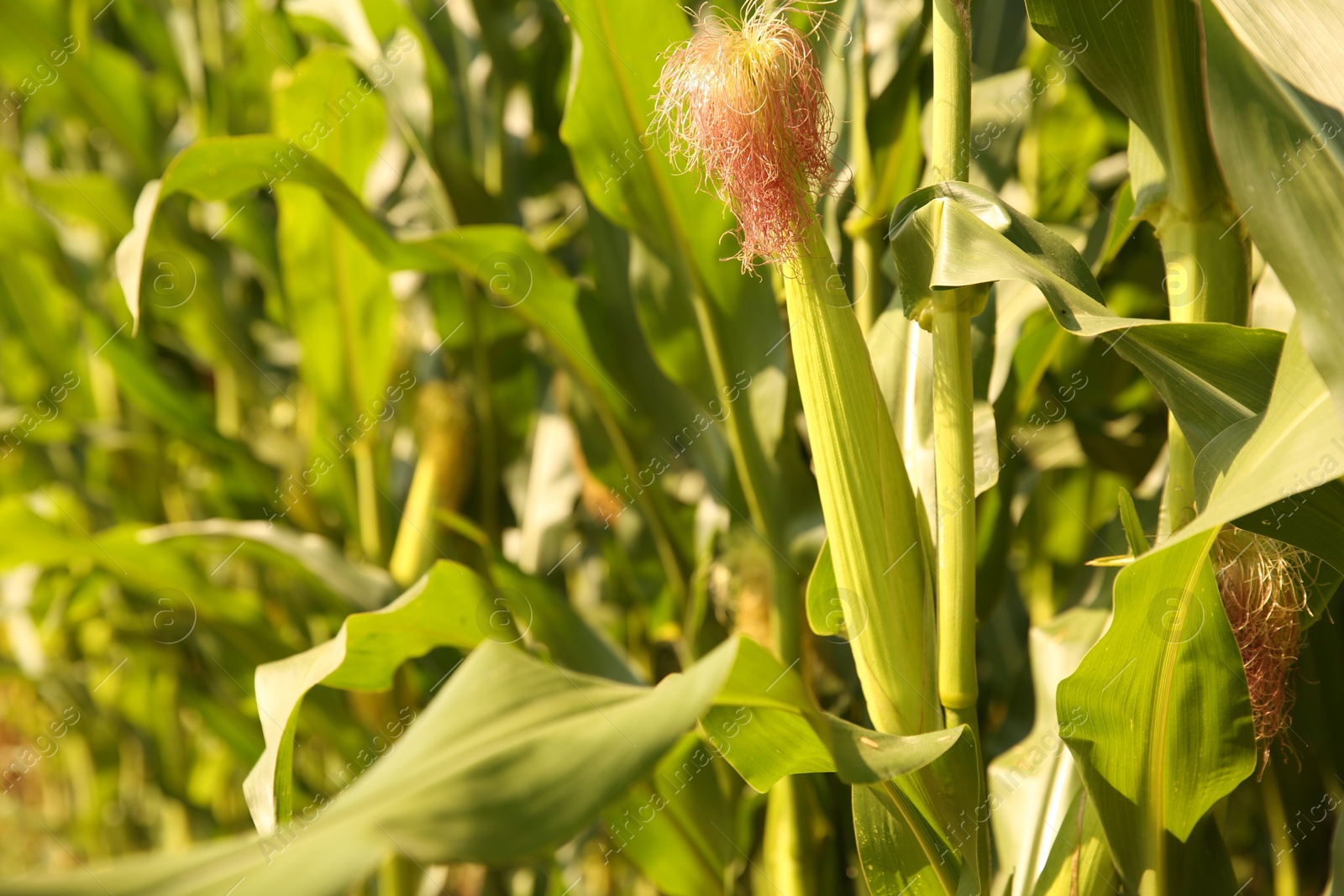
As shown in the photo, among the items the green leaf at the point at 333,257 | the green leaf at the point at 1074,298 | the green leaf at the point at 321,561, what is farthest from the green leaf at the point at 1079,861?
the green leaf at the point at 333,257

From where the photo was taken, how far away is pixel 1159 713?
47cm

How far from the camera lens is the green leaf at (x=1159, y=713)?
0.42m

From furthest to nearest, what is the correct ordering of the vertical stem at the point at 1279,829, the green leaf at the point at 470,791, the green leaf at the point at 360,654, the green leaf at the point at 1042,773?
1. the vertical stem at the point at 1279,829
2. the green leaf at the point at 1042,773
3. the green leaf at the point at 360,654
4. the green leaf at the point at 470,791

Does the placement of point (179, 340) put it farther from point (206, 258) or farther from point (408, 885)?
point (408, 885)

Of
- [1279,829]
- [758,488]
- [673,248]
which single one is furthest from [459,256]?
[1279,829]

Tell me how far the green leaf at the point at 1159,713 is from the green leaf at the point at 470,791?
0.73 ft

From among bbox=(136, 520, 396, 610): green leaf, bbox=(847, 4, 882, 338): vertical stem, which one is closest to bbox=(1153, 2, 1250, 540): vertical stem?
bbox=(847, 4, 882, 338): vertical stem

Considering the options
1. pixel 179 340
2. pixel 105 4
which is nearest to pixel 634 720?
pixel 179 340

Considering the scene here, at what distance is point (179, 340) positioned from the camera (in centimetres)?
132

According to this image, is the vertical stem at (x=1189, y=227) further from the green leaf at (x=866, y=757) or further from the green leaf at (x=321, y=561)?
the green leaf at (x=321, y=561)

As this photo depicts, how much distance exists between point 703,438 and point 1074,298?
1.24 ft

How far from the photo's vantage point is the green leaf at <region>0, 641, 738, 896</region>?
26cm

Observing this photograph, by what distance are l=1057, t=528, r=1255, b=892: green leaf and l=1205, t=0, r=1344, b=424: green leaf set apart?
→ 13 centimetres

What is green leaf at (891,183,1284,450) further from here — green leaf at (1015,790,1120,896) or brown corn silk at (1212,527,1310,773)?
green leaf at (1015,790,1120,896)
